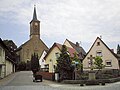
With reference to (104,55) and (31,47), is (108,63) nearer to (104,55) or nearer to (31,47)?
(104,55)

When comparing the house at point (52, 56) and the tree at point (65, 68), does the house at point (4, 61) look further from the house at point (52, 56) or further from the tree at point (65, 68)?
the tree at point (65, 68)

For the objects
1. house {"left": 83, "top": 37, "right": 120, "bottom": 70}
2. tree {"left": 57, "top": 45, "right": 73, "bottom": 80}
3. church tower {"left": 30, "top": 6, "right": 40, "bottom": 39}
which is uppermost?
church tower {"left": 30, "top": 6, "right": 40, "bottom": 39}

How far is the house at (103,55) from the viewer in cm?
5344

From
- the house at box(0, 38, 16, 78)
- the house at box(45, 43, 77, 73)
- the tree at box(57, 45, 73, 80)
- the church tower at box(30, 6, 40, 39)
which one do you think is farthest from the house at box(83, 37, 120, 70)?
the church tower at box(30, 6, 40, 39)

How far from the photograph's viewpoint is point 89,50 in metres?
57.1

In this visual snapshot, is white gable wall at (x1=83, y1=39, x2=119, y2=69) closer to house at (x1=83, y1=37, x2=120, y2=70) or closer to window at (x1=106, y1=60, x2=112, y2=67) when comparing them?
house at (x1=83, y1=37, x2=120, y2=70)

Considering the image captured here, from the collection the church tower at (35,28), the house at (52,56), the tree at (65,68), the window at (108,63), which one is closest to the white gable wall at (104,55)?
the window at (108,63)

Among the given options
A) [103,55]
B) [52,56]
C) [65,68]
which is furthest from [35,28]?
[65,68]

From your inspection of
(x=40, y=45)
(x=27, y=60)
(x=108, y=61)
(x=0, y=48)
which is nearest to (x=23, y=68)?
(x=27, y=60)

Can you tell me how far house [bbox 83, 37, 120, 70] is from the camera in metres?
53.4

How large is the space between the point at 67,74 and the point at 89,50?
773 inches

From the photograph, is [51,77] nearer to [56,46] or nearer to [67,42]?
[56,46]

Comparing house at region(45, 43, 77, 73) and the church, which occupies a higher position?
the church

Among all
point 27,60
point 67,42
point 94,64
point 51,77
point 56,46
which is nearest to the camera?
point 51,77
